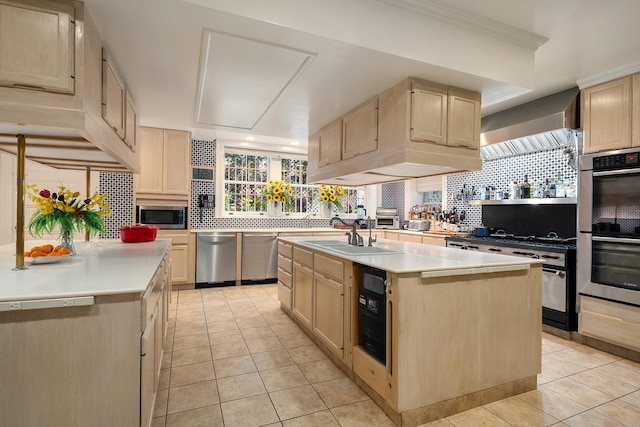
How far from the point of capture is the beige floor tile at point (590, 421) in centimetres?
188

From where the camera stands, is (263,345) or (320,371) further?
(263,345)

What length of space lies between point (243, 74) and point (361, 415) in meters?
2.40

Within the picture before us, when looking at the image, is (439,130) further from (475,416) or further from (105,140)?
(105,140)

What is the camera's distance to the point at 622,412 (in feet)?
6.59

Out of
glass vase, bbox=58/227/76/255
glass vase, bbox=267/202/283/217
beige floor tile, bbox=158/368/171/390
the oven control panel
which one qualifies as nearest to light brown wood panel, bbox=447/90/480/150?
the oven control panel

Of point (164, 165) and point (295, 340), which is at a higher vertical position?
point (164, 165)

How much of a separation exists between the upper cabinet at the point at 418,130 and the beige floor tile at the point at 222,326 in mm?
2081

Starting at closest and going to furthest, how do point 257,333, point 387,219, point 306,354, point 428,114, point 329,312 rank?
point 428,114 → point 329,312 → point 306,354 → point 257,333 → point 387,219

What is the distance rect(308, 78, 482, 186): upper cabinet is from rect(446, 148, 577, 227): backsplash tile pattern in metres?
1.99

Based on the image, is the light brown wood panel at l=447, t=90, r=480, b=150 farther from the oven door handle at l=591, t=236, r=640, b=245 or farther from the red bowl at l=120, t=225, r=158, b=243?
the red bowl at l=120, t=225, r=158, b=243

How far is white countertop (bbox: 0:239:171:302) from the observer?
132 cm

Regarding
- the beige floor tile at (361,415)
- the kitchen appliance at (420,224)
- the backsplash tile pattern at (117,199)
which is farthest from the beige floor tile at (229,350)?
the kitchen appliance at (420,224)

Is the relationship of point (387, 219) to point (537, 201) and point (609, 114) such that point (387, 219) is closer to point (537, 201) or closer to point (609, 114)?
point (537, 201)

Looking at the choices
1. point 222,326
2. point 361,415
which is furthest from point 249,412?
point 222,326
